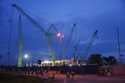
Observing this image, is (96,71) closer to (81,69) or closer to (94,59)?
(81,69)

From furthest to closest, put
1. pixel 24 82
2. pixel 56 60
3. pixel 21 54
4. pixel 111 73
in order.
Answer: pixel 56 60 → pixel 21 54 → pixel 111 73 → pixel 24 82

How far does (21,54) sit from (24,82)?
86115 mm

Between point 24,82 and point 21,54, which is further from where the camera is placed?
point 21,54

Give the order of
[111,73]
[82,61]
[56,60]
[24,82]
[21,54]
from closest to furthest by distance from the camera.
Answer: [24,82] → [111,73] → [21,54] → [82,61] → [56,60]

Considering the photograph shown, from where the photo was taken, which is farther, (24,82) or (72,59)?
(72,59)

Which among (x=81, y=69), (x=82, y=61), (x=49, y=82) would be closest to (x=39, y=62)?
(x=82, y=61)

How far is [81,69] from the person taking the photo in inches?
3748

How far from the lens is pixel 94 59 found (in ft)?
507

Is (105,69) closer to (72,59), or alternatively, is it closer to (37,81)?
(37,81)

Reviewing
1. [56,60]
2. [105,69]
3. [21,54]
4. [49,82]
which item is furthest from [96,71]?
[56,60]

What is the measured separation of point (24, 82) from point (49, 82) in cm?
441

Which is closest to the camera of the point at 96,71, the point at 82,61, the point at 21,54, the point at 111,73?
the point at 111,73

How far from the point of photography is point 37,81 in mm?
48375

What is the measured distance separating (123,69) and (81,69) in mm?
17261
